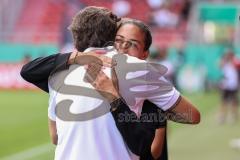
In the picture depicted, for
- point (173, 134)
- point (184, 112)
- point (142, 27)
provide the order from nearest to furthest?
point (184, 112)
point (142, 27)
point (173, 134)

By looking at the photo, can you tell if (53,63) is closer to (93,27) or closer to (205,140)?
(93,27)

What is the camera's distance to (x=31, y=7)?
32250 millimetres

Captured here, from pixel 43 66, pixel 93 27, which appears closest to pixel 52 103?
pixel 43 66

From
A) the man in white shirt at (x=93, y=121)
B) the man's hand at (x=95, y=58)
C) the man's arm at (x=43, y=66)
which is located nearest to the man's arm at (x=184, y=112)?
the man in white shirt at (x=93, y=121)

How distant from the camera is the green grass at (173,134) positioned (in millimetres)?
11227

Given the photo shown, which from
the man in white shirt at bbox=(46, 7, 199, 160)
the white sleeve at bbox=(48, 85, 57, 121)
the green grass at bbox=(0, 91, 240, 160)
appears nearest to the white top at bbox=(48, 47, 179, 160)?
the man in white shirt at bbox=(46, 7, 199, 160)

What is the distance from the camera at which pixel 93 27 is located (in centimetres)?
332

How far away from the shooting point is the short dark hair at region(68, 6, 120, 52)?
332cm

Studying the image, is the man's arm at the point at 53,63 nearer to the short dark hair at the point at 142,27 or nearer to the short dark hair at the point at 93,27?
the short dark hair at the point at 93,27

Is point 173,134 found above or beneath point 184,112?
beneath

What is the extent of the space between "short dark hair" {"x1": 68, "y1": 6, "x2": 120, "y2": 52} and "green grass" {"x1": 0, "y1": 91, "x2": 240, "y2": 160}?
7.33 meters

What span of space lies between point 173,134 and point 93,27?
34.8 ft

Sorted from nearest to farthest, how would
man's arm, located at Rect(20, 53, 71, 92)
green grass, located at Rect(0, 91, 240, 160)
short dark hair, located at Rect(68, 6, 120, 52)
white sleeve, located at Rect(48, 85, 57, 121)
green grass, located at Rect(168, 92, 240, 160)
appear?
1. short dark hair, located at Rect(68, 6, 120, 52)
2. man's arm, located at Rect(20, 53, 71, 92)
3. white sleeve, located at Rect(48, 85, 57, 121)
4. green grass, located at Rect(168, 92, 240, 160)
5. green grass, located at Rect(0, 91, 240, 160)

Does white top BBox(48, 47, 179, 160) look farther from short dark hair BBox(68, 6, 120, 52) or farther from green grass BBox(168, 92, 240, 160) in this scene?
green grass BBox(168, 92, 240, 160)
